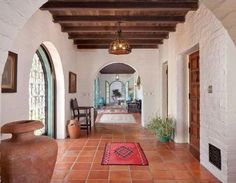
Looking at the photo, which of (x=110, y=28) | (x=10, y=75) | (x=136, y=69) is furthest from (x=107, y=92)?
(x=10, y=75)

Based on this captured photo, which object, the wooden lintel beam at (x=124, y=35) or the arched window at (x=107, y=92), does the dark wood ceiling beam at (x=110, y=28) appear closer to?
the wooden lintel beam at (x=124, y=35)

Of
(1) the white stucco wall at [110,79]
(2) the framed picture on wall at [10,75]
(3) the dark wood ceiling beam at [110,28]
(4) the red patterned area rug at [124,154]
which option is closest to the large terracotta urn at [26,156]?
(2) the framed picture on wall at [10,75]

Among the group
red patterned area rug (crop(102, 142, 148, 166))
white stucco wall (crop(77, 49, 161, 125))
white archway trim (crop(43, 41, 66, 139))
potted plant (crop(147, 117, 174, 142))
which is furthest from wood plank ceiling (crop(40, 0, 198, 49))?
red patterned area rug (crop(102, 142, 148, 166))

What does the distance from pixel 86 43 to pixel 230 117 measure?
199 inches

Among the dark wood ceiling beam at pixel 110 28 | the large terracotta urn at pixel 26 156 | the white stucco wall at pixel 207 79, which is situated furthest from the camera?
the dark wood ceiling beam at pixel 110 28

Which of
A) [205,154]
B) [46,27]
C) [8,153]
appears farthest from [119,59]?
[8,153]

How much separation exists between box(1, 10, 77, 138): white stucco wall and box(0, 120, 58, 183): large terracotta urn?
54cm

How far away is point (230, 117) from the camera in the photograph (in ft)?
9.28

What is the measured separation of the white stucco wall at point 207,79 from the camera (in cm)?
288

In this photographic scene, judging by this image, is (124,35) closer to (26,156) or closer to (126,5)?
(126,5)

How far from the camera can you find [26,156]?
7.07ft

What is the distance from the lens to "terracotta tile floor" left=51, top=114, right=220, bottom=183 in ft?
9.96

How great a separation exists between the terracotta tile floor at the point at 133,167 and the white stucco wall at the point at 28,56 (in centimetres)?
101

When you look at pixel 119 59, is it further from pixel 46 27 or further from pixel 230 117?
pixel 230 117
